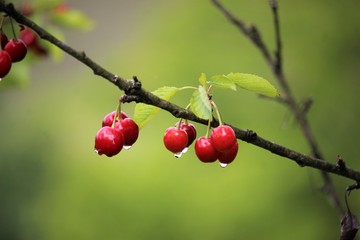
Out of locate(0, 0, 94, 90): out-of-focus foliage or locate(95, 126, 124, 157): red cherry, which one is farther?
locate(0, 0, 94, 90): out-of-focus foliage

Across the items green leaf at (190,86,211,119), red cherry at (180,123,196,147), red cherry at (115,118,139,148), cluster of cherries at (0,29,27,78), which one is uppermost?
cluster of cherries at (0,29,27,78)

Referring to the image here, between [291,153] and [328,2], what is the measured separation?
9.22 ft

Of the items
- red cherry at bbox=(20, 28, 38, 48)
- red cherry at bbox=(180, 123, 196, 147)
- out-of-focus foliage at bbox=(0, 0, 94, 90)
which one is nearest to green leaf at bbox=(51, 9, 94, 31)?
out-of-focus foliage at bbox=(0, 0, 94, 90)

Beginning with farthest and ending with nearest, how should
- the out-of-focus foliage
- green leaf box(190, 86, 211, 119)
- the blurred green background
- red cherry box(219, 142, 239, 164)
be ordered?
the blurred green background, the out-of-focus foliage, red cherry box(219, 142, 239, 164), green leaf box(190, 86, 211, 119)

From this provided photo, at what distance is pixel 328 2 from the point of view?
3959mm

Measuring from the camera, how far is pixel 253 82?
1.46m

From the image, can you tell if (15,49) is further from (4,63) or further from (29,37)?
(29,37)

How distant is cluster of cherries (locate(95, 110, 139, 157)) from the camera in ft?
4.78

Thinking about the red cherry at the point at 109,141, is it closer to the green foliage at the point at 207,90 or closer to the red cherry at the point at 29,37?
the green foliage at the point at 207,90

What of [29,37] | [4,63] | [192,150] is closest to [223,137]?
[4,63]

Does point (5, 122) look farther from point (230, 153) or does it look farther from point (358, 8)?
point (230, 153)

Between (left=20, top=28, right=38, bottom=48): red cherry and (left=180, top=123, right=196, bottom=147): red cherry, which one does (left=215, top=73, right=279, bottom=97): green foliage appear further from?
(left=20, top=28, right=38, bottom=48): red cherry

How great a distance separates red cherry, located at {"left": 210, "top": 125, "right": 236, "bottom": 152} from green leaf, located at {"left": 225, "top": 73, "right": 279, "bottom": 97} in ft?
0.46

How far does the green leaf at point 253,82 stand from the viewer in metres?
1.45
